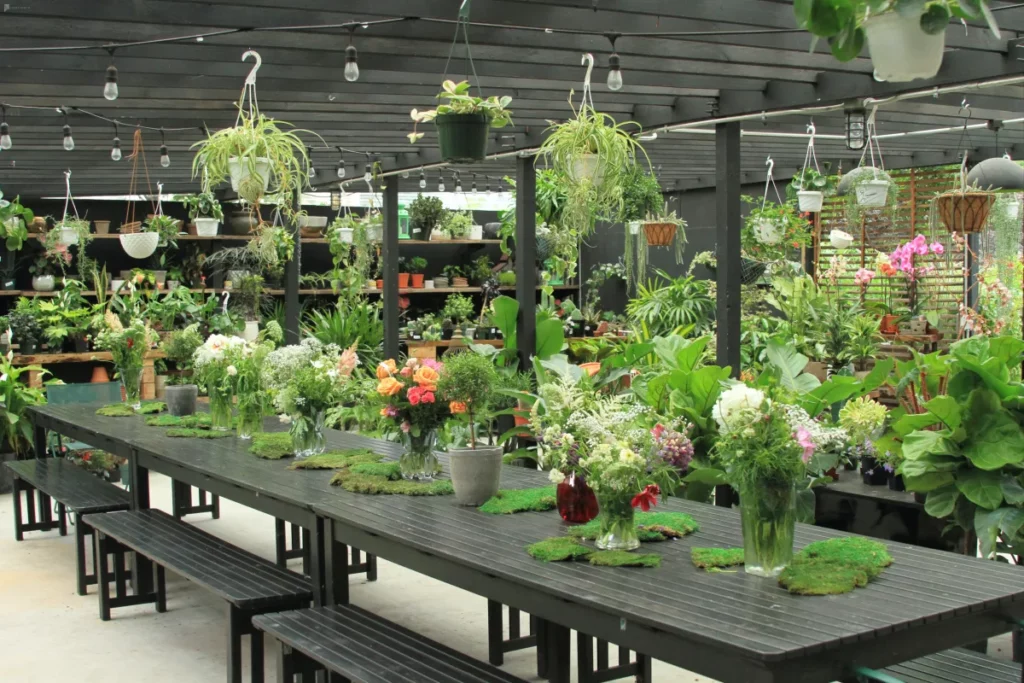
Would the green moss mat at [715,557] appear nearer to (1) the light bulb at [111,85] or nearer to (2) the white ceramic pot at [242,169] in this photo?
(2) the white ceramic pot at [242,169]

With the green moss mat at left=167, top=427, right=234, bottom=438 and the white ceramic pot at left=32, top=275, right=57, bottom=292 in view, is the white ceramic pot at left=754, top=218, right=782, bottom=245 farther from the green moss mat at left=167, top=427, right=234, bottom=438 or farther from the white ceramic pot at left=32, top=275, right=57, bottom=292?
the white ceramic pot at left=32, top=275, right=57, bottom=292

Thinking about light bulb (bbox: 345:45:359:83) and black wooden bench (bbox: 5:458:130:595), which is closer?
light bulb (bbox: 345:45:359:83)

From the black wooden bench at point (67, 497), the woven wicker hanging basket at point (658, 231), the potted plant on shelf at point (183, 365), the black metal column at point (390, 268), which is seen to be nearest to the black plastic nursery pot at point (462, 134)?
the potted plant on shelf at point (183, 365)

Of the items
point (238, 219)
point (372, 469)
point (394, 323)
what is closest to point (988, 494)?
point (372, 469)

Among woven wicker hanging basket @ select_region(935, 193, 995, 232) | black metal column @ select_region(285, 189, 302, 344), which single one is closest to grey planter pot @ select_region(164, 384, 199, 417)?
woven wicker hanging basket @ select_region(935, 193, 995, 232)

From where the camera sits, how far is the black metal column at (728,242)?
6.34 metres

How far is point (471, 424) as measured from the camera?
3936mm

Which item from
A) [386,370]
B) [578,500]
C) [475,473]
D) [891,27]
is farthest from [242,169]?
[891,27]

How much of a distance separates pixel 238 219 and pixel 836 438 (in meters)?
9.82

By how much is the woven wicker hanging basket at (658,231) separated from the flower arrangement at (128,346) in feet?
13.5

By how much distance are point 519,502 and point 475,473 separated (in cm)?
19

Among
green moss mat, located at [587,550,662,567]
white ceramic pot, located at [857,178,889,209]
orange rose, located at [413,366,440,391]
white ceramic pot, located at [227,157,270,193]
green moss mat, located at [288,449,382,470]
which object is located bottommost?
green moss mat, located at [587,550,662,567]

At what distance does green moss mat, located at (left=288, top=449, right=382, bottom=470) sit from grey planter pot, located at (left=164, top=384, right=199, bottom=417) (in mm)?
1930

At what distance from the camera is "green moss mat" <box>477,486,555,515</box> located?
3.76m
